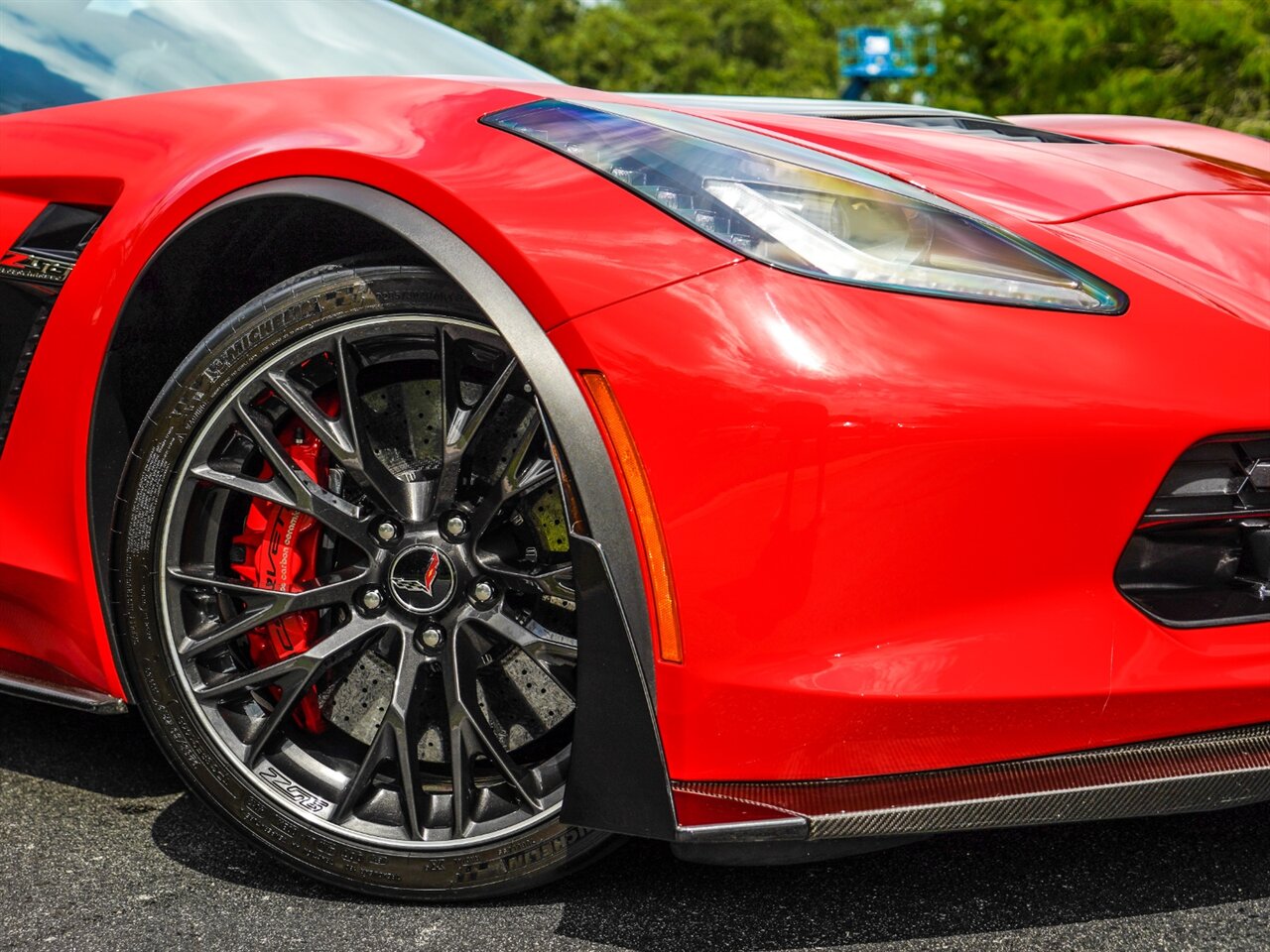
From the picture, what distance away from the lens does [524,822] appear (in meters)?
1.83

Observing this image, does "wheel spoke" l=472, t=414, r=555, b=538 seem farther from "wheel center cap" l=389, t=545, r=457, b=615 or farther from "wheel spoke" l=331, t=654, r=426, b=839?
"wheel spoke" l=331, t=654, r=426, b=839

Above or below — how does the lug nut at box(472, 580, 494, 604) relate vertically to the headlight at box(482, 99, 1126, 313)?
below

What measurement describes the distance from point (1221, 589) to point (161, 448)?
144 cm

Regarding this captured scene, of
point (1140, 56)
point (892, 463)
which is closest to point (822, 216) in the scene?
point (892, 463)

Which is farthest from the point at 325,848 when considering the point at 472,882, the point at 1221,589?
the point at 1221,589

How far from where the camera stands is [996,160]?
1.92 meters

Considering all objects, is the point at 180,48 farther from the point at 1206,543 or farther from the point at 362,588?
the point at 1206,543

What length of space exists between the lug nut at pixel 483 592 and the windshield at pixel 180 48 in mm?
1352

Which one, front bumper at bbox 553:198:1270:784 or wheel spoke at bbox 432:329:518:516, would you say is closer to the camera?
front bumper at bbox 553:198:1270:784

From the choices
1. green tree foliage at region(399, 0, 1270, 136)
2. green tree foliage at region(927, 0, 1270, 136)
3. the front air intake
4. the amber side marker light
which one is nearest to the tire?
the amber side marker light

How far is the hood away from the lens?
1.77m

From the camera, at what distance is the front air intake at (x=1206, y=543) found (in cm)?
162

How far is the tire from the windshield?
99cm

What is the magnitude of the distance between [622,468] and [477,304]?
0.94ft
